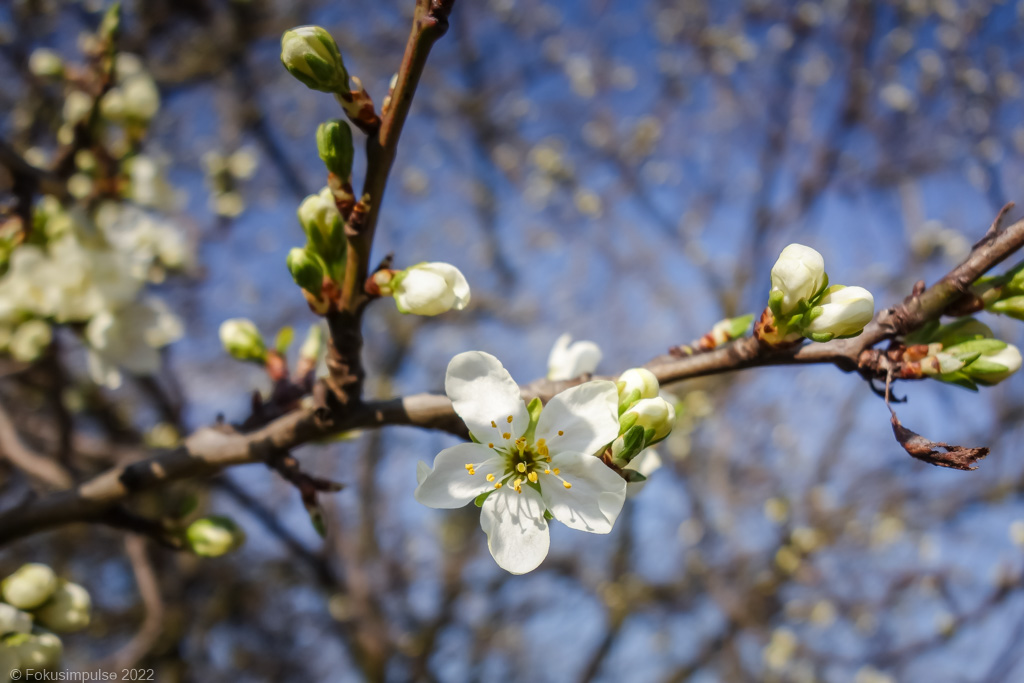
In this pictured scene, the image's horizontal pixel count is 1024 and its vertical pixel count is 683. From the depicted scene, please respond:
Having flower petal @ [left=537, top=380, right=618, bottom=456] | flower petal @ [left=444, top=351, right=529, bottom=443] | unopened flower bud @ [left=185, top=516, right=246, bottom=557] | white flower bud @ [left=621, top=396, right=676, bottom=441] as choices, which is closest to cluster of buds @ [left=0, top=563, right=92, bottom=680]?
unopened flower bud @ [left=185, top=516, right=246, bottom=557]

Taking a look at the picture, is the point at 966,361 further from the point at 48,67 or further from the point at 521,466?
the point at 48,67

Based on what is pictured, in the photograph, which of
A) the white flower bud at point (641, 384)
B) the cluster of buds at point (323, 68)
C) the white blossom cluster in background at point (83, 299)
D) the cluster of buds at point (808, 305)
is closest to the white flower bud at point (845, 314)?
the cluster of buds at point (808, 305)

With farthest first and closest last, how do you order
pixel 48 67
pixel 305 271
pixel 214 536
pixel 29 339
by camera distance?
pixel 48 67 → pixel 29 339 → pixel 214 536 → pixel 305 271

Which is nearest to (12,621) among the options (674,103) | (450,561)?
(450,561)

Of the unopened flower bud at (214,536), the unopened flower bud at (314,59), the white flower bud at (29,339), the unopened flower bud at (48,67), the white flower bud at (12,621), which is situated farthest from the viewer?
the unopened flower bud at (48,67)

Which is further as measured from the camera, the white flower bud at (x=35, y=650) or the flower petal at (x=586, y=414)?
the white flower bud at (x=35, y=650)

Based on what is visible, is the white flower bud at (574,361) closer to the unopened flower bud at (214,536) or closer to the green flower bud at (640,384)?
the green flower bud at (640,384)

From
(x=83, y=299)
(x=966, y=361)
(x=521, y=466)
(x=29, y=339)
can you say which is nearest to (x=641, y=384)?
(x=521, y=466)

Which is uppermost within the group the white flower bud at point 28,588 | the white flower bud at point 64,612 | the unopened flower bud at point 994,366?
the white flower bud at point 28,588
